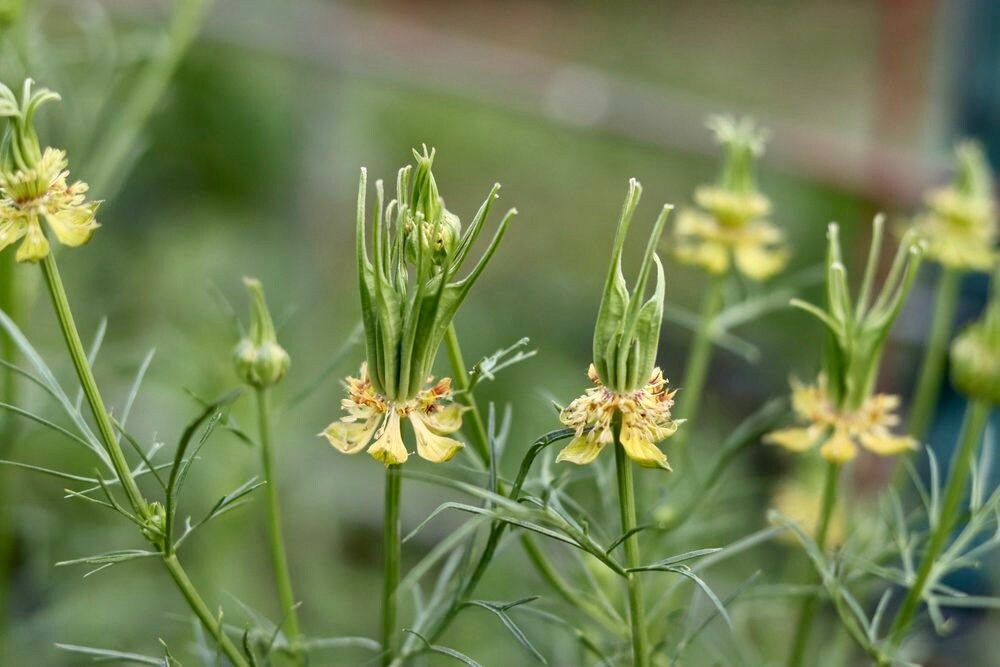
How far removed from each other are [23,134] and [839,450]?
0.35m

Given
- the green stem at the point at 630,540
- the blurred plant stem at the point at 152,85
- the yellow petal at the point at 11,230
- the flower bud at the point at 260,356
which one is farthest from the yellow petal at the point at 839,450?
the blurred plant stem at the point at 152,85

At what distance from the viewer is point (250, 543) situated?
1.16m

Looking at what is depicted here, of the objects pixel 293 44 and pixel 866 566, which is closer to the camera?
pixel 866 566

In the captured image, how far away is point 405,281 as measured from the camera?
40 cm

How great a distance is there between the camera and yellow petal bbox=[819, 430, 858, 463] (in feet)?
1.55

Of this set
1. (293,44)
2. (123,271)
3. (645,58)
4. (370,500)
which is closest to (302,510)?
(370,500)

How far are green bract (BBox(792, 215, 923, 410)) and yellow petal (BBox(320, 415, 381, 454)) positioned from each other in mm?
171

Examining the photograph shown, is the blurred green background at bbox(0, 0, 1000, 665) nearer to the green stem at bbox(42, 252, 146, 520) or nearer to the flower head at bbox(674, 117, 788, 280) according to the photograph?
the flower head at bbox(674, 117, 788, 280)

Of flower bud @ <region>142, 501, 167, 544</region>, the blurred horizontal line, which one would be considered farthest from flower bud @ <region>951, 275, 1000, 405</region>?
the blurred horizontal line

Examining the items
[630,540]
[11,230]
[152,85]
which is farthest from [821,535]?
[152,85]

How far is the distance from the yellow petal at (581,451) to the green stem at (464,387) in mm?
47

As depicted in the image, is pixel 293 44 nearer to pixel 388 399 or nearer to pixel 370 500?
pixel 370 500

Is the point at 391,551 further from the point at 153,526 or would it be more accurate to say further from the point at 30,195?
the point at 30,195

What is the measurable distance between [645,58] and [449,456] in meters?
2.62
